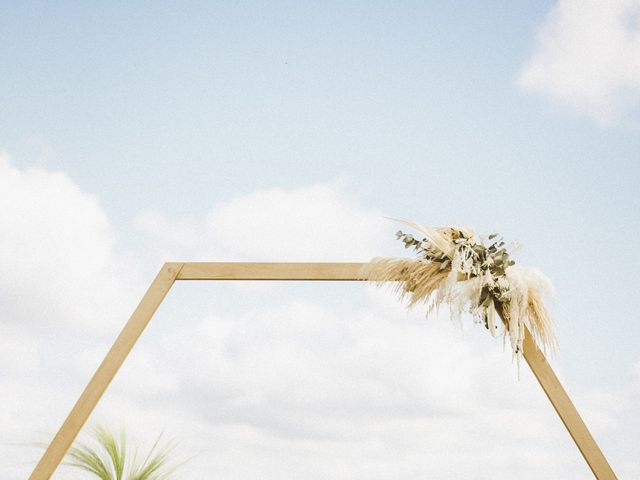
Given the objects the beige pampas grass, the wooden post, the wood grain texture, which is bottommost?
the wood grain texture

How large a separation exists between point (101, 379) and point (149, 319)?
0.35m

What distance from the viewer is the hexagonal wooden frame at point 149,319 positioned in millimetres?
3299

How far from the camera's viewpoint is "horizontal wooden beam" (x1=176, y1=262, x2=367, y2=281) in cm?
350

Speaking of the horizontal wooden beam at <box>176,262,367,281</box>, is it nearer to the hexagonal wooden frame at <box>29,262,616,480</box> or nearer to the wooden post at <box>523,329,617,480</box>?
the hexagonal wooden frame at <box>29,262,616,480</box>

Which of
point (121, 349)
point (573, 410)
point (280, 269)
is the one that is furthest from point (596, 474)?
point (121, 349)

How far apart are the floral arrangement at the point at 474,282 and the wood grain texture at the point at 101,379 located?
3.39ft

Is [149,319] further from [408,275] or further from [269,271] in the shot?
[408,275]

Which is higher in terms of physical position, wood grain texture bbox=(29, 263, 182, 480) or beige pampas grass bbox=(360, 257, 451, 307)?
beige pampas grass bbox=(360, 257, 451, 307)

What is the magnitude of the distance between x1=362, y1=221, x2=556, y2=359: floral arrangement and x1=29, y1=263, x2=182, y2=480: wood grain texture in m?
1.03

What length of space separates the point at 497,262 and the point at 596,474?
1015 millimetres

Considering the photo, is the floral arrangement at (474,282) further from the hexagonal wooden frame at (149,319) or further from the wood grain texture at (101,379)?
the wood grain texture at (101,379)

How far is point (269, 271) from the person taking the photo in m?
3.54

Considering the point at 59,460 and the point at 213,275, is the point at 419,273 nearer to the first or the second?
the point at 213,275

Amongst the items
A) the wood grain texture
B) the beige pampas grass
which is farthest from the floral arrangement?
the wood grain texture
